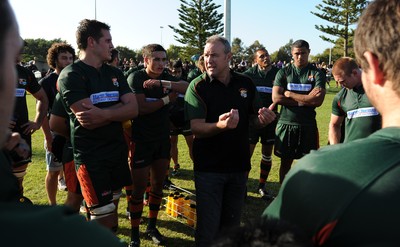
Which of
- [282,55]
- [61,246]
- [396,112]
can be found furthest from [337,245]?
[282,55]

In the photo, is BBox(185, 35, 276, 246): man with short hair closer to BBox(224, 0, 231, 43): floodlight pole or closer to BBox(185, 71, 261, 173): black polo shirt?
BBox(185, 71, 261, 173): black polo shirt

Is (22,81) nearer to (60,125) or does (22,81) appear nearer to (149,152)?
(60,125)

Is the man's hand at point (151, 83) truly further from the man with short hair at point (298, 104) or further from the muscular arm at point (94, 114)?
the man with short hair at point (298, 104)

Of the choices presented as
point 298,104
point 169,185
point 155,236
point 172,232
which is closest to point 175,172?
point 169,185

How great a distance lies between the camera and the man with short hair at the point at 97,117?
346 cm

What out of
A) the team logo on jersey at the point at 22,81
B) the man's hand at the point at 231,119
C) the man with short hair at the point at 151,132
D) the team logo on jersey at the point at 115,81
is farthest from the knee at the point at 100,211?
the team logo on jersey at the point at 22,81

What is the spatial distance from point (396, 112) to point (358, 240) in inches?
17.6

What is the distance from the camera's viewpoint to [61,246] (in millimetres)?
726

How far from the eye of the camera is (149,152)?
→ 466 cm

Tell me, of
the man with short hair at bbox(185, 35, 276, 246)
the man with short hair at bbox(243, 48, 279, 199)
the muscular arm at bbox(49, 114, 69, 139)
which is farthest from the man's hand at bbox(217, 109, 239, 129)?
the man with short hair at bbox(243, 48, 279, 199)

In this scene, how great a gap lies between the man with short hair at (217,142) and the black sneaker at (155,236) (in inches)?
45.9

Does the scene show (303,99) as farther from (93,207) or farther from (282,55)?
(282,55)

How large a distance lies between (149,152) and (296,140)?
2.63 meters

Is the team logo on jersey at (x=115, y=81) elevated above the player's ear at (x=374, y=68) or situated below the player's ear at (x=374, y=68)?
above
